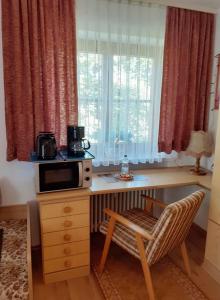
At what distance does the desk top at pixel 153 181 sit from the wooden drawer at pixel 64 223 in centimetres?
25

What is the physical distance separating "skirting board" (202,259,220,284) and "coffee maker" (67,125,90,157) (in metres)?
1.50

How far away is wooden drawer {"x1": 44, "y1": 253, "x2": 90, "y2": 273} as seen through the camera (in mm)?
2148

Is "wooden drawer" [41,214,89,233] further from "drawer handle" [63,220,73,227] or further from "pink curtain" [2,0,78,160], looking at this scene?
"pink curtain" [2,0,78,160]

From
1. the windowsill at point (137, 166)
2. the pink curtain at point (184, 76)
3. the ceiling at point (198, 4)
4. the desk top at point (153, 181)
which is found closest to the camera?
the desk top at point (153, 181)

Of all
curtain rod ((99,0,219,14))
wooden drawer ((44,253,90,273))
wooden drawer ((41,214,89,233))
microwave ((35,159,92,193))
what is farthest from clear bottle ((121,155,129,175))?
curtain rod ((99,0,219,14))

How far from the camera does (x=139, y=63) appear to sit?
2564 mm

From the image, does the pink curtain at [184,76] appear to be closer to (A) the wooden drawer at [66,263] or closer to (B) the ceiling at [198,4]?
(B) the ceiling at [198,4]

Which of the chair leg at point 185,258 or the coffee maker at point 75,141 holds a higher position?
the coffee maker at point 75,141

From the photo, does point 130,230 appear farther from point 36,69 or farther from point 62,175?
point 36,69

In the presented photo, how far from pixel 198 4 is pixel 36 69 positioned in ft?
5.78

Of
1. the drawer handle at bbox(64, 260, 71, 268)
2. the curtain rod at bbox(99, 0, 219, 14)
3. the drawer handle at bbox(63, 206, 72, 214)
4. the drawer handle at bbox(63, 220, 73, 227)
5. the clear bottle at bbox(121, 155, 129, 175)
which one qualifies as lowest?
the drawer handle at bbox(64, 260, 71, 268)

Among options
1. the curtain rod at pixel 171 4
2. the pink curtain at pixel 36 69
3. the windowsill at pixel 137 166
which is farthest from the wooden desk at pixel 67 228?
the curtain rod at pixel 171 4

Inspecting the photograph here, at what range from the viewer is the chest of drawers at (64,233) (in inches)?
80.9

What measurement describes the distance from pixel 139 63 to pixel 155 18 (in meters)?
0.48
